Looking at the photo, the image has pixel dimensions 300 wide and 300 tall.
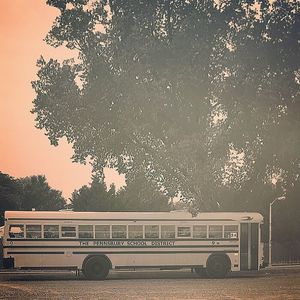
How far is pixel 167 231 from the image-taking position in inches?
1119

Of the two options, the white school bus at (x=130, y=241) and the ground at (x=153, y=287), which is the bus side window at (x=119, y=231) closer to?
the white school bus at (x=130, y=241)

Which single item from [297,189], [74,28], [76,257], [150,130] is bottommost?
[76,257]

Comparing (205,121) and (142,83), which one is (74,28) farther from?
(205,121)

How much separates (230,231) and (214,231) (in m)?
0.80

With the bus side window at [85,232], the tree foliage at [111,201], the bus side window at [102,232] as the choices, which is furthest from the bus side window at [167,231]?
the tree foliage at [111,201]

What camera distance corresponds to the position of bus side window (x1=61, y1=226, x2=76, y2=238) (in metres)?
27.3

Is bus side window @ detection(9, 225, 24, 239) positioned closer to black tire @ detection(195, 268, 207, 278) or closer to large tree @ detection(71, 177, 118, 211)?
black tire @ detection(195, 268, 207, 278)

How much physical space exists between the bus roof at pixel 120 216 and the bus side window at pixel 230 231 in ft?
1.21

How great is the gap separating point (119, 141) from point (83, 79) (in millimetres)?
4581

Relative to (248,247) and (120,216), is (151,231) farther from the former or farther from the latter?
(248,247)

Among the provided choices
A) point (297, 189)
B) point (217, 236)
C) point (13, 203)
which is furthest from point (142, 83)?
point (13, 203)

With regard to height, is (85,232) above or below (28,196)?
below

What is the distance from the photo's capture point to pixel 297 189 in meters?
53.6

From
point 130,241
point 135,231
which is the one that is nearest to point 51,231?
point 130,241
